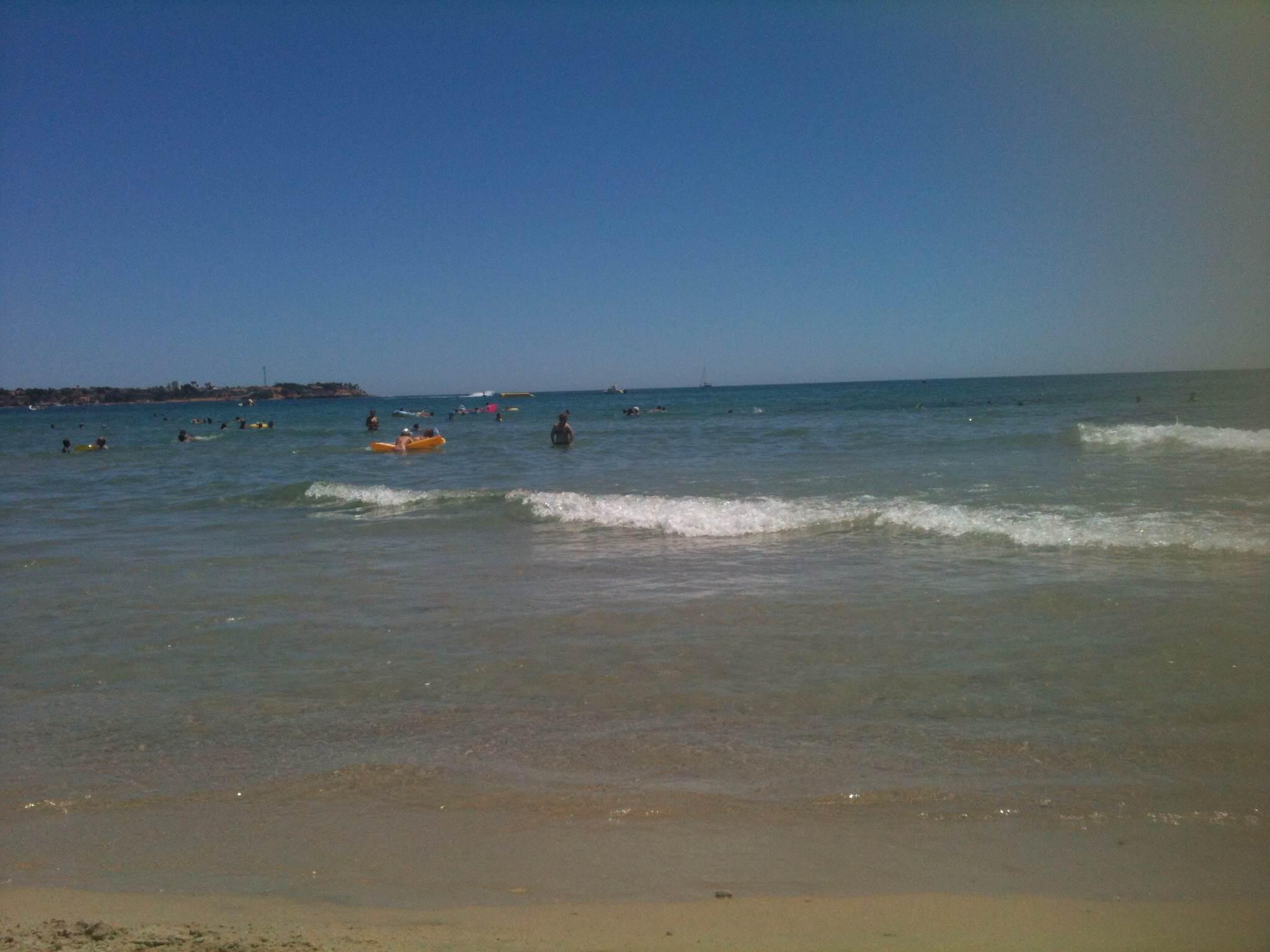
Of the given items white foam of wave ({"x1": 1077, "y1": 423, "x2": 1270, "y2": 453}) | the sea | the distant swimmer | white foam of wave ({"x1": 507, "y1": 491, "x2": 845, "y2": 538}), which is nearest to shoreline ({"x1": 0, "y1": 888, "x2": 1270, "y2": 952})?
the sea

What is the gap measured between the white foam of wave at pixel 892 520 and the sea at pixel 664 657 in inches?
3.0

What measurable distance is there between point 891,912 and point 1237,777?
2.08 metres

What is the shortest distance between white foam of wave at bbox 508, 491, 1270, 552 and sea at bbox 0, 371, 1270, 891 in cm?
8

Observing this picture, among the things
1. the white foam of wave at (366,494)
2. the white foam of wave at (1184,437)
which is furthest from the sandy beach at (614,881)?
the white foam of wave at (1184,437)

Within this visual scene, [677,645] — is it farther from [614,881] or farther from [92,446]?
[92,446]

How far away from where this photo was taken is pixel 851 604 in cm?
747

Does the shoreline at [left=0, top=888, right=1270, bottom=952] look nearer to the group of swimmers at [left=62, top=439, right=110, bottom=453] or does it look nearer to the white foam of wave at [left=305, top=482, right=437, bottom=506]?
the white foam of wave at [left=305, top=482, right=437, bottom=506]

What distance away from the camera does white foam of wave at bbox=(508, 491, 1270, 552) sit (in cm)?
953

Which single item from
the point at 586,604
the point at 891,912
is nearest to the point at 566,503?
the point at 586,604

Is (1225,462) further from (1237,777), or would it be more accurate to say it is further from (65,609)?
(65,609)

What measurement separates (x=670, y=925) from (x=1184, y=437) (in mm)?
24626

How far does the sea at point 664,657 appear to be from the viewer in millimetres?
4246

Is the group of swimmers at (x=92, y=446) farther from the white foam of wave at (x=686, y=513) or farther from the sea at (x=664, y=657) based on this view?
the white foam of wave at (x=686, y=513)

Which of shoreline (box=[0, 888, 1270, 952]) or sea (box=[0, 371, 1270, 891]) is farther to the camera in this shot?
sea (box=[0, 371, 1270, 891])
